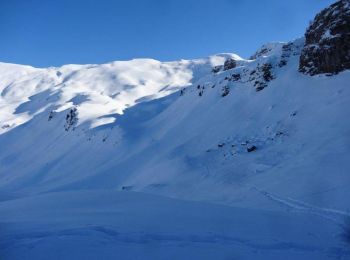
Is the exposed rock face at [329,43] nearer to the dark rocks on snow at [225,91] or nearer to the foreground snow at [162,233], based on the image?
the dark rocks on snow at [225,91]

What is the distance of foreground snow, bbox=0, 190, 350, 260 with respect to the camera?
5.77 m

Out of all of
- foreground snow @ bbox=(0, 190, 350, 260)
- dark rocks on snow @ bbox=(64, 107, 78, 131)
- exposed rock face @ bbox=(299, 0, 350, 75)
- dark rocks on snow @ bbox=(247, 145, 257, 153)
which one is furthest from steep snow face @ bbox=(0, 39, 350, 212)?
foreground snow @ bbox=(0, 190, 350, 260)

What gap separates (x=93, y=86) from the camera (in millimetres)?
86938

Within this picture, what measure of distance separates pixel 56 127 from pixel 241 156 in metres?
37.0

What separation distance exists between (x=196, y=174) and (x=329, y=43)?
482 inches

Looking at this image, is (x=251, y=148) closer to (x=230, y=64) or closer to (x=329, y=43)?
(x=329, y=43)

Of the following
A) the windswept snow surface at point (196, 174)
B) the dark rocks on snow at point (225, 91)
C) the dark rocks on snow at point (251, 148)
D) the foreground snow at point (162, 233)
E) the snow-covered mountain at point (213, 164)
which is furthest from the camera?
the dark rocks on snow at point (225, 91)

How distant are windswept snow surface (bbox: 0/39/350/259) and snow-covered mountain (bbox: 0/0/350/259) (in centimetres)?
6

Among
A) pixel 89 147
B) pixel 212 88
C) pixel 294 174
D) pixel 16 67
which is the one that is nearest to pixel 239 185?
pixel 294 174

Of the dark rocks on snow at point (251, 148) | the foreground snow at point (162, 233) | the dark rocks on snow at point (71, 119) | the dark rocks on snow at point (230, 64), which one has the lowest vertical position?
the foreground snow at point (162, 233)

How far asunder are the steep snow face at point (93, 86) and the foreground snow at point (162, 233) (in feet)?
120

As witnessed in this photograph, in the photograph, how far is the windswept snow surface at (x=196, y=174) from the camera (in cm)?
649

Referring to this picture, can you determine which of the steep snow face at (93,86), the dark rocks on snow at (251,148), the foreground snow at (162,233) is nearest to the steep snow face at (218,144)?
the dark rocks on snow at (251,148)

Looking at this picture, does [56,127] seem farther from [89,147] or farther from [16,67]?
[16,67]
